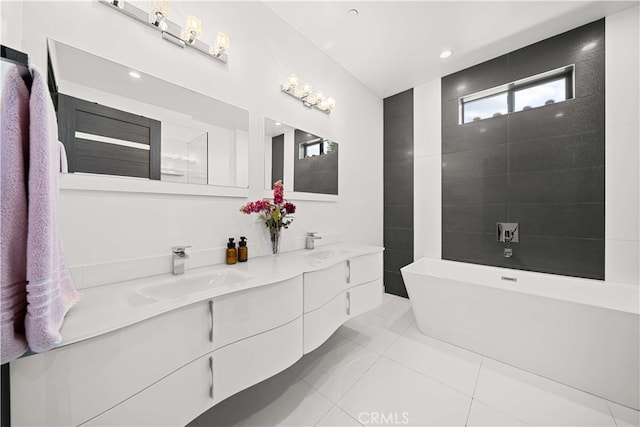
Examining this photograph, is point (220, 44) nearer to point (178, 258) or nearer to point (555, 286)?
point (178, 258)

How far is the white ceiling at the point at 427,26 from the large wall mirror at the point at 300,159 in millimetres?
937

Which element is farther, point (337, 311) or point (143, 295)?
point (337, 311)

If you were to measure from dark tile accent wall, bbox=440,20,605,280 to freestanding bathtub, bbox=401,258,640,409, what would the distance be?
0.21 meters

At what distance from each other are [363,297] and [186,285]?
4.33ft

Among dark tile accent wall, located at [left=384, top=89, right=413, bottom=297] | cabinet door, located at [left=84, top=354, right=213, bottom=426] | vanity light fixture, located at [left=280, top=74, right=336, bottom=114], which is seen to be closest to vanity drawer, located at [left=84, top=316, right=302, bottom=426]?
cabinet door, located at [left=84, top=354, right=213, bottom=426]

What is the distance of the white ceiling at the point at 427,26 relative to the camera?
6.09 ft

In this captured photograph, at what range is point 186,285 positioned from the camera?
125 cm

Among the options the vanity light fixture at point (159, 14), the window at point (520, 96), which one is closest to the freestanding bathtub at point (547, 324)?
the window at point (520, 96)

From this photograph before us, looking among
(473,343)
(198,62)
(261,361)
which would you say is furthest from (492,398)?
(198,62)

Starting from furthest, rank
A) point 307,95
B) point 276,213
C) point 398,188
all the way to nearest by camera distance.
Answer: point 398,188, point 307,95, point 276,213

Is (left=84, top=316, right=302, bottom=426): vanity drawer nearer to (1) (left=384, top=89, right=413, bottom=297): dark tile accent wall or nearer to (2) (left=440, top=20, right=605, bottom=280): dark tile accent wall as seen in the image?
(1) (left=384, top=89, right=413, bottom=297): dark tile accent wall

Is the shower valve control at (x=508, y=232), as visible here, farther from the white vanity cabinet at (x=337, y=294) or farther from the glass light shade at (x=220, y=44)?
the glass light shade at (x=220, y=44)

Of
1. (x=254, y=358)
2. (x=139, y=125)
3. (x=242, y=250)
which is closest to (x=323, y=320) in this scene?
(x=254, y=358)

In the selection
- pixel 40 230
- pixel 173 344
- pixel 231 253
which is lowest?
pixel 173 344
